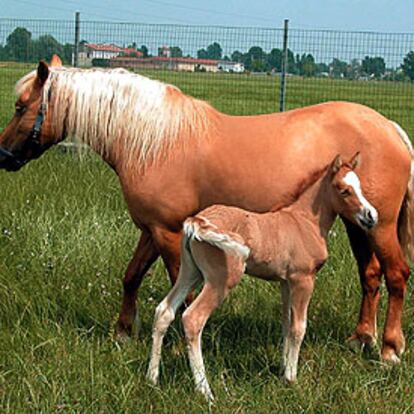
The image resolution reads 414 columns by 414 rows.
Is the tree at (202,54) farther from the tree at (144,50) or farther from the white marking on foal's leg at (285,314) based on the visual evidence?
the white marking on foal's leg at (285,314)

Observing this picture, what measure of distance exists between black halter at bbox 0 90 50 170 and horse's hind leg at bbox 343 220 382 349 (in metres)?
1.91

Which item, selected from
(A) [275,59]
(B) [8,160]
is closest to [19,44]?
(A) [275,59]

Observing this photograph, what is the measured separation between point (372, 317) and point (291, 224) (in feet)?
3.69

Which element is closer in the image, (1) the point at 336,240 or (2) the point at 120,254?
(2) the point at 120,254

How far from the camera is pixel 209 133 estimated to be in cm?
446

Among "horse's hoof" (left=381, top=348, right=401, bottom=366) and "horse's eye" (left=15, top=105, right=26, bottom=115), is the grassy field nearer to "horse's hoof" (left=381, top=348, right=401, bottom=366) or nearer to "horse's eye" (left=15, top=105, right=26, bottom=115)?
"horse's hoof" (left=381, top=348, right=401, bottom=366)

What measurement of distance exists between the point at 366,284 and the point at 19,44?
9497 mm

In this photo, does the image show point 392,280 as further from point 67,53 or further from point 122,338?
point 67,53

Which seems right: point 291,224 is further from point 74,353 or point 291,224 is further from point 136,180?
point 74,353

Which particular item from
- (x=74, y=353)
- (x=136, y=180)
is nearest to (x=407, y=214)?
(x=136, y=180)

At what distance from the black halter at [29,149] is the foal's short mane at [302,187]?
1.45 meters

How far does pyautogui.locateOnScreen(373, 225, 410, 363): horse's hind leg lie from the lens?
449 cm

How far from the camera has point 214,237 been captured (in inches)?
144

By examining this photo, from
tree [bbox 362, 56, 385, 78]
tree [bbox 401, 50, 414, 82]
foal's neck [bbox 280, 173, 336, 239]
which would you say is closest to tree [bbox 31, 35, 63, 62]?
tree [bbox 362, 56, 385, 78]
